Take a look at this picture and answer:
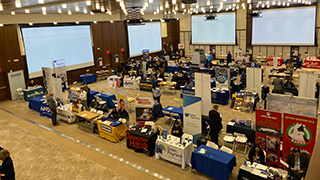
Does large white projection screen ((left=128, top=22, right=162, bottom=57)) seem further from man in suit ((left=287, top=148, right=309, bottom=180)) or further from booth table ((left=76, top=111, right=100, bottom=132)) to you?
man in suit ((left=287, top=148, right=309, bottom=180))

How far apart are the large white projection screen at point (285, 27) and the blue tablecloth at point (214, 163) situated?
19.5m

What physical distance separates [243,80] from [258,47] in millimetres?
12264

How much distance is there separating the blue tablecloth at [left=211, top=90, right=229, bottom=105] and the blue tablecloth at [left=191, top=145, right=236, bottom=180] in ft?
19.6

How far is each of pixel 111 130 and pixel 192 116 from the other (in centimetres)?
296

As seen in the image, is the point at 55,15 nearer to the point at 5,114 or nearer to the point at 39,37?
the point at 39,37

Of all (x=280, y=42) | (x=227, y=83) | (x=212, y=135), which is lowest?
(x=212, y=135)

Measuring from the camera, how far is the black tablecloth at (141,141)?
326 inches

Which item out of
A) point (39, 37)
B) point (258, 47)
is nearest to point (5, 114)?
point (39, 37)

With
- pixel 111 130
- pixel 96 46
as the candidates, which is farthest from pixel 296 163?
pixel 96 46

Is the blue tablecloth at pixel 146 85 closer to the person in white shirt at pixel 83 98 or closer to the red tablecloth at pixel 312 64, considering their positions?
the person in white shirt at pixel 83 98

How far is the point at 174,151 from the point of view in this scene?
25.1 feet

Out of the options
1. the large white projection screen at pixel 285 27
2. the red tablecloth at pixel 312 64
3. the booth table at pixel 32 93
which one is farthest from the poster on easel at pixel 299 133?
the large white projection screen at pixel 285 27

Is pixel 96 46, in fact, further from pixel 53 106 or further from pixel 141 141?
pixel 141 141

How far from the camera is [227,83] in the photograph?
44.4 feet
